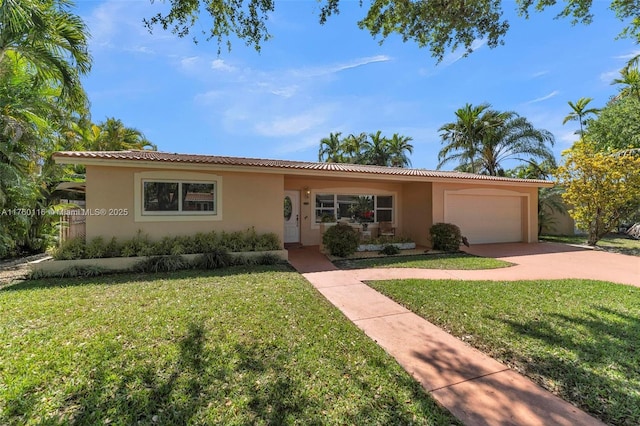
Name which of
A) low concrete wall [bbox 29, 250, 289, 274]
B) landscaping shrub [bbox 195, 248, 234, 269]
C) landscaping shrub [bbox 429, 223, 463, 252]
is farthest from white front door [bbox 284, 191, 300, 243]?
landscaping shrub [bbox 429, 223, 463, 252]

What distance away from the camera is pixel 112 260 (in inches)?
305

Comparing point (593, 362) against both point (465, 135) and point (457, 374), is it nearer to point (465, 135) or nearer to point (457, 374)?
point (457, 374)

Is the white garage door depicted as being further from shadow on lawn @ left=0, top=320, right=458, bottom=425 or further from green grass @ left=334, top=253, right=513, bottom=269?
shadow on lawn @ left=0, top=320, right=458, bottom=425

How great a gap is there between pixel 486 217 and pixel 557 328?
418 inches

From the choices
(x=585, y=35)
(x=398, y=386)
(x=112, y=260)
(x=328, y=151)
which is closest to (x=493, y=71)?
(x=585, y=35)

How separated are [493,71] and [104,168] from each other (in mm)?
12551

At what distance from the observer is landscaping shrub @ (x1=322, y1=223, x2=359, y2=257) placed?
33.3 ft

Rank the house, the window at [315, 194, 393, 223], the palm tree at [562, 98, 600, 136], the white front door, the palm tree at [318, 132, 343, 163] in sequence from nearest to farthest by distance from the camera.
→ 1. the house
2. the white front door
3. the window at [315, 194, 393, 223]
4. the palm tree at [562, 98, 600, 136]
5. the palm tree at [318, 132, 343, 163]

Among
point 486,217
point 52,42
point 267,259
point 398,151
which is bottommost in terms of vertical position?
point 267,259

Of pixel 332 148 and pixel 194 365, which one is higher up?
pixel 332 148

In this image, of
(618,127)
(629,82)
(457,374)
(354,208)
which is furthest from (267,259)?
(629,82)

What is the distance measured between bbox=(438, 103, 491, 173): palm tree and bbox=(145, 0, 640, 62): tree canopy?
1473cm

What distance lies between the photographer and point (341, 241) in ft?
33.2

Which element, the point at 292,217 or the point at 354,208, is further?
the point at 354,208
